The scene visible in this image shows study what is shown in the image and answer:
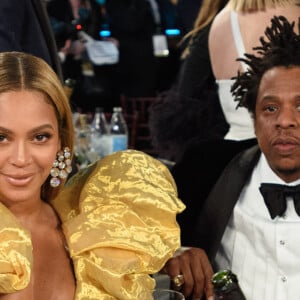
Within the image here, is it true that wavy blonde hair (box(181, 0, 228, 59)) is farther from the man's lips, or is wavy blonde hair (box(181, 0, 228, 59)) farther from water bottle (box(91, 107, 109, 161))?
the man's lips

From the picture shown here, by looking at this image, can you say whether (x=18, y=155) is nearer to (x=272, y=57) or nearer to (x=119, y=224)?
(x=119, y=224)

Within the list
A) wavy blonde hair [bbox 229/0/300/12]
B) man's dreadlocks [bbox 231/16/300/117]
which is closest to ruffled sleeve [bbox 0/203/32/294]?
man's dreadlocks [bbox 231/16/300/117]

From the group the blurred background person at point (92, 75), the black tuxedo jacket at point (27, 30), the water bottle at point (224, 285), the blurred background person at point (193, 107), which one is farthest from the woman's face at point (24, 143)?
the blurred background person at point (92, 75)

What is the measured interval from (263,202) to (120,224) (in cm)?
49

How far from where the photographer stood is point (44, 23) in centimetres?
171

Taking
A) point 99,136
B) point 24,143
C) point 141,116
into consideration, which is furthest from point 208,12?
point 141,116

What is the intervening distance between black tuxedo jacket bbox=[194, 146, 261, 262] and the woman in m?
0.35

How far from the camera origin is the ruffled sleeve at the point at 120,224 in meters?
1.36

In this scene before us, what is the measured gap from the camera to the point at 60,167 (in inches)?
56.1

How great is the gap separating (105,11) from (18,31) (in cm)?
266

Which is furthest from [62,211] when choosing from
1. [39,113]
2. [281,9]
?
[281,9]

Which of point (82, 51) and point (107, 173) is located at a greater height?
point (107, 173)

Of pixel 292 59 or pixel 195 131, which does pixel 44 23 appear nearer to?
pixel 292 59

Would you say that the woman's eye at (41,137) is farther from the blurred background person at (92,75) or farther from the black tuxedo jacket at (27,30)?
the blurred background person at (92,75)
